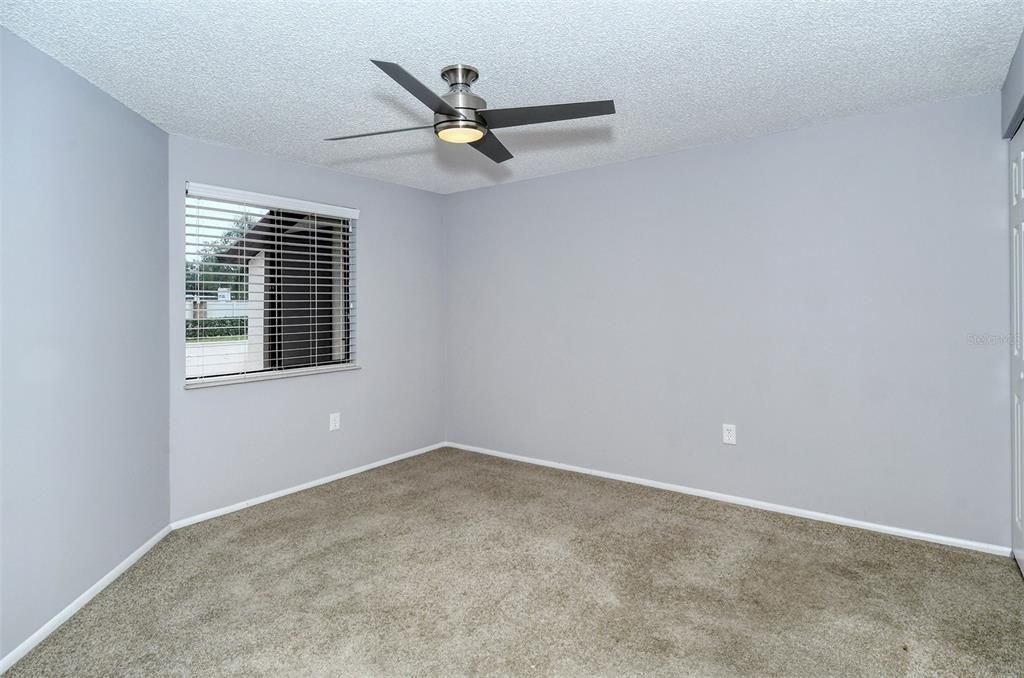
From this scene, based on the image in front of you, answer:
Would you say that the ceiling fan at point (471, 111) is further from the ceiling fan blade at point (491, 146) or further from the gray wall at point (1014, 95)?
the gray wall at point (1014, 95)

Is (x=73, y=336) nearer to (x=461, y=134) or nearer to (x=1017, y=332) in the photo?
(x=461, y=134)

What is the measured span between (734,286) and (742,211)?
0.47 m

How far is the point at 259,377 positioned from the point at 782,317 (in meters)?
3.33

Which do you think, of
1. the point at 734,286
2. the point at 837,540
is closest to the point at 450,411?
the point at 734,286

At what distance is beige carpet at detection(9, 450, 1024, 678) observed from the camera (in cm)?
197

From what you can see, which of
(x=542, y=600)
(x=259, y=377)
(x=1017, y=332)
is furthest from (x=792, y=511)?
(x=259, y=377)

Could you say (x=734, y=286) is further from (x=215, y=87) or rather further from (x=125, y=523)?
(x=125, y=523)

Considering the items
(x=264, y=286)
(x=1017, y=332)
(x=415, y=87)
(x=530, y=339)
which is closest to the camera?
(x=415, y=87)

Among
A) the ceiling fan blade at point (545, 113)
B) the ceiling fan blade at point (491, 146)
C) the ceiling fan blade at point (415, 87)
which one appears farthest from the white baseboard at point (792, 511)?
the ceiling fan blade at point (415, 87)

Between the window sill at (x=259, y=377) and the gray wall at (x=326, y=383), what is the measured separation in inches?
1.5

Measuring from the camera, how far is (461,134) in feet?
7.36

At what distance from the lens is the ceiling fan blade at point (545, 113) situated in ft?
6.70

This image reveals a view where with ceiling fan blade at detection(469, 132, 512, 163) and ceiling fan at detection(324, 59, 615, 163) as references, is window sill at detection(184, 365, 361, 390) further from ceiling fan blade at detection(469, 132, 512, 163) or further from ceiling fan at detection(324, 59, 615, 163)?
ceiling fan blade at detection(469, 132, 512, 163)

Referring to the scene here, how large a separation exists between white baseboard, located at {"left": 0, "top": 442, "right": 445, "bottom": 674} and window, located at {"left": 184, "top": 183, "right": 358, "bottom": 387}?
2.62 feet
